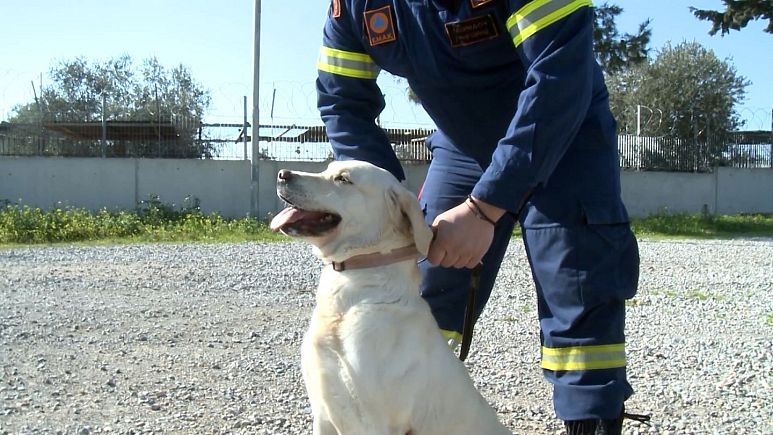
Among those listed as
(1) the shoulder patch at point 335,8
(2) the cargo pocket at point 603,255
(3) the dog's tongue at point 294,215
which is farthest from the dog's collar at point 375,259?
(1) the shoulder patch at point 335,8

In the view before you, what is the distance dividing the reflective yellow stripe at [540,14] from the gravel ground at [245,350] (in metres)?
1.94

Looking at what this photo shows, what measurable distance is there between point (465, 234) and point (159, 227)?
12757mm

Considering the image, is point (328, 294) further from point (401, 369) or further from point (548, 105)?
point (548, 105)

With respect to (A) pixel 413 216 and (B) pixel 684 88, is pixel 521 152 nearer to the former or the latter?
(A) pixel 413 216

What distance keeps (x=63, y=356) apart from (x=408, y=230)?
10.2 ft

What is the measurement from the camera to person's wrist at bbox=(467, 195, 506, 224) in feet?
6.68

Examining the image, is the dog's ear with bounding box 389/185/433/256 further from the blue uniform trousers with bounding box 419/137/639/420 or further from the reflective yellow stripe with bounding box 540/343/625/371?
the reflective yellow stripe with bounding box 540/343/625/371

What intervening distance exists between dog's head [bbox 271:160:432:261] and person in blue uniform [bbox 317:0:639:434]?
14 cm

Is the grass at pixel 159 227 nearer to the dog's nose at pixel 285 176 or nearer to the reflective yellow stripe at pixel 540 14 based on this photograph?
the dog's nose at pixel 285 176

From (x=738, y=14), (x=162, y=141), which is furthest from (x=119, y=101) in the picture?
(x=738, y=14)

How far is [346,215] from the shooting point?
7.06 ft

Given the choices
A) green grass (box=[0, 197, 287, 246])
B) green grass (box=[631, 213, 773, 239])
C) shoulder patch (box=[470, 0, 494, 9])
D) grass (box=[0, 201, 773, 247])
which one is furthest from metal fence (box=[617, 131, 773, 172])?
shoulder patch (box=[470, 0, 494, 9])

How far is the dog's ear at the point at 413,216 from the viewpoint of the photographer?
2072 mm

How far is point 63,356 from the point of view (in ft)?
14.5
